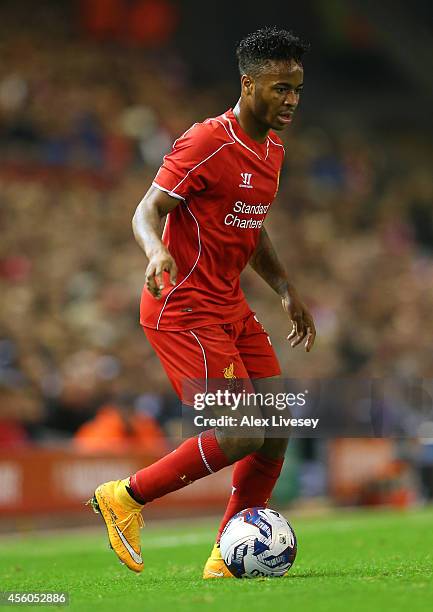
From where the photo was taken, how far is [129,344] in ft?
47.1

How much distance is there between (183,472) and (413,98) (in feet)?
65.3

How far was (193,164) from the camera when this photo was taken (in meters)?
5.59

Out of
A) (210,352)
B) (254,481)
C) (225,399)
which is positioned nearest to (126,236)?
(254,481)

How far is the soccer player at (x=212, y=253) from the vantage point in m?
5.60

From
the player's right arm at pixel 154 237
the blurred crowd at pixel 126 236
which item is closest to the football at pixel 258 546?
the player's right arm at pixel 154 237

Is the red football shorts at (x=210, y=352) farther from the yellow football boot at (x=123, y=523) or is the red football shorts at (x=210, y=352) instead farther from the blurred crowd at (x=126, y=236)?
the blurred crowd at (x=126, y=236)

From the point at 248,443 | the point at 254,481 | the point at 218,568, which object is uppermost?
the point at 248,443

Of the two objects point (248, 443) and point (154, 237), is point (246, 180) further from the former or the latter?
point (248, 443)

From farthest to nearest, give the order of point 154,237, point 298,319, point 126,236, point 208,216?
1. point 126,236
2. point 298,319
3. point 208,216
4. point 154,237

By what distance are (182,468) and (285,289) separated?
1242 mm

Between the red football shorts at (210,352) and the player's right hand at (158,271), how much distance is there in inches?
24.4

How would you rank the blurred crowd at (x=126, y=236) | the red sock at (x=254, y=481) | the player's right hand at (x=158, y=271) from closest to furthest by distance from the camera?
1. the player's right hand at (x=158, y=271)
2. the red sock at (x=254, y=481)
3. the blurred crowd at (x=126, y=236)

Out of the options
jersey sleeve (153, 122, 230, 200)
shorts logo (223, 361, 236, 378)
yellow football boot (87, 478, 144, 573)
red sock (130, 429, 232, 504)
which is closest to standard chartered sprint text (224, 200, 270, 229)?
jersey sleeve (153, 122, 230, 200)

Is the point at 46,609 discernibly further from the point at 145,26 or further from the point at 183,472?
the point at 145,26
